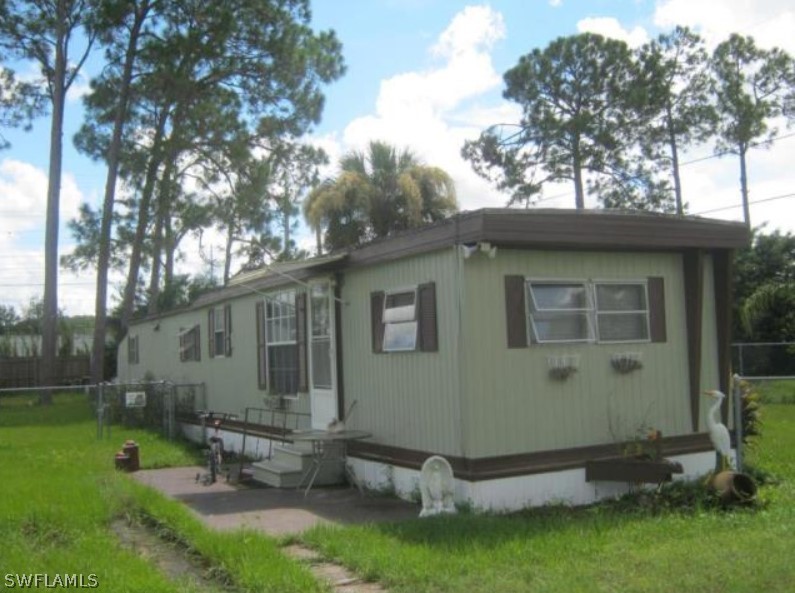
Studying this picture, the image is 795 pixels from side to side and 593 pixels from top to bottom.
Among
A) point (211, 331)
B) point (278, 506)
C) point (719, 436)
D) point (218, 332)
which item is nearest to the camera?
point (719, 436)

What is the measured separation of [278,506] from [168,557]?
6.75 ft

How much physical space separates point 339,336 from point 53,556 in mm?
4671

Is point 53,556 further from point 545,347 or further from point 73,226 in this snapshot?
point 73,226

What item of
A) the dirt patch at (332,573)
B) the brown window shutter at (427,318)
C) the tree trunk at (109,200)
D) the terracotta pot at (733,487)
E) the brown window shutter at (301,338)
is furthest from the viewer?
the tree trunk at (109,200)

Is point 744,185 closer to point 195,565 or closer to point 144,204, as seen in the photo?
point 144,204

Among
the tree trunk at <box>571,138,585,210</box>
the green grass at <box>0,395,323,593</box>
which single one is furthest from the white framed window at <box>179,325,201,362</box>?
the tree trunk at <box>571,138,585,210</box>

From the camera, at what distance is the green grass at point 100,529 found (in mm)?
5996

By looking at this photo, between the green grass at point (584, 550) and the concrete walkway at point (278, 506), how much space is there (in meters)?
0.72

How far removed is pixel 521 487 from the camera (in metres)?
8.34

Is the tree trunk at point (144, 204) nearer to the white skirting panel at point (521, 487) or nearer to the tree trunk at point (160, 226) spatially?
the tree trunk at point (160, 226)

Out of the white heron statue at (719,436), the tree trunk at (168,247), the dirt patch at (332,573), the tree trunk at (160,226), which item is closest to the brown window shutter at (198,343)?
the dirt patch at (332,573)

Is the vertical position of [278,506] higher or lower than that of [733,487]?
→ lower

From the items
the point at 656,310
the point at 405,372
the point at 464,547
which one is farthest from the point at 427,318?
the point at 464,547

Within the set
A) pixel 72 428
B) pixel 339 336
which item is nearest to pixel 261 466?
pixel 339 336
